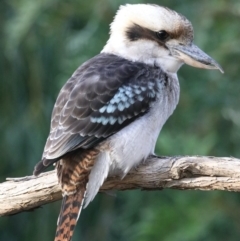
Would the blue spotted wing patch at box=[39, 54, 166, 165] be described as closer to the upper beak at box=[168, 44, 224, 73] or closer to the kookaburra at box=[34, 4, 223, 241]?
the kookaburra at box=[34, 4, 223, 241]

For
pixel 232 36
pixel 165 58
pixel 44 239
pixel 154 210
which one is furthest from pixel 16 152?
pixel 165 58

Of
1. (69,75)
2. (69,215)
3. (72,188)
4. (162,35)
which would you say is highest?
(162,35)

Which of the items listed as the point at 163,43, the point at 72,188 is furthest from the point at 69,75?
the point at 72,188

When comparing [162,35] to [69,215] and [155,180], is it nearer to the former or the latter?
[155,180]

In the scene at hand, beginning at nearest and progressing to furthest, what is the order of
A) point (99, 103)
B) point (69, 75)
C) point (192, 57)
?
point (99, 103), point (192, 57), point (69, 75)

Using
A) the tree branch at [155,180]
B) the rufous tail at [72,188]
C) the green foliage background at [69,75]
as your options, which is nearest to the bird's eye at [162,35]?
the tree branch at [155,180]

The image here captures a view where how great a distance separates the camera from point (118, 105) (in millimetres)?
4312

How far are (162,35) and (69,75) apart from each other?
75.1 inches

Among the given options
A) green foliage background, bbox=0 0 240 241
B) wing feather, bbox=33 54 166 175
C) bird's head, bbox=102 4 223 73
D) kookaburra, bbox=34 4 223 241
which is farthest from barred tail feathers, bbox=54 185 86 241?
green foliage background, bbox=0 0 240 241

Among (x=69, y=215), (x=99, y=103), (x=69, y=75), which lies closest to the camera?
(x=69, y=215)

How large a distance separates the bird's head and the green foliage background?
4.51 ft

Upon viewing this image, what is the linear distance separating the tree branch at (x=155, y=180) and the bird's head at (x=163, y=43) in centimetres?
53

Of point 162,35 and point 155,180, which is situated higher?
point 162,35

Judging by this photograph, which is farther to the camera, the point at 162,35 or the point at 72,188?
the point at 162,35
